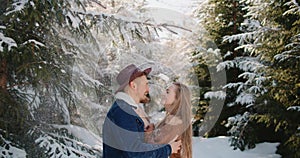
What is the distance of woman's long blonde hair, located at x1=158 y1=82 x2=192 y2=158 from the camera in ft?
7.88

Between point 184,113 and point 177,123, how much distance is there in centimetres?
8

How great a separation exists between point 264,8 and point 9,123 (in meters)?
5.05

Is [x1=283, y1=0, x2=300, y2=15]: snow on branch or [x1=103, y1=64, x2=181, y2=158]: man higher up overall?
[x1=283, y1=0, x2=300, y2=15]: snow on branch

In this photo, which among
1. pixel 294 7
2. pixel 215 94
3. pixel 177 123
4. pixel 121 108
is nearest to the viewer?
pixel 121 108

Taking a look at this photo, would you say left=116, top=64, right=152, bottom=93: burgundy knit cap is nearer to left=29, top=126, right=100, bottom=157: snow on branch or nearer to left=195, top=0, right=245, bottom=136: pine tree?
left=29, top=126, right=100, bottom=157: snow on branch

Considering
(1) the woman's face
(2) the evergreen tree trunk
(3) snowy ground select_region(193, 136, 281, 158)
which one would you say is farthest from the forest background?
(1) the woman's face

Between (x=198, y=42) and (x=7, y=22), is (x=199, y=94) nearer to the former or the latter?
(x=198, y=42)

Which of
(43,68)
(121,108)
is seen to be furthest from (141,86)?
(43,68)

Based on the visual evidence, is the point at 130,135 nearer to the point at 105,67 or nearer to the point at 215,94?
the point at 105,67

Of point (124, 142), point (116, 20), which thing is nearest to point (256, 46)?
point (116, 20)

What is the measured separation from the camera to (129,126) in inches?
76.7

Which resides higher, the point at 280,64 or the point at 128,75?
the point at 280,64

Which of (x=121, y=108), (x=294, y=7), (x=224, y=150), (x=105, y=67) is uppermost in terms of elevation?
(x=294, y=7)

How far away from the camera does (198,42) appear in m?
10.7
